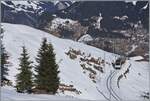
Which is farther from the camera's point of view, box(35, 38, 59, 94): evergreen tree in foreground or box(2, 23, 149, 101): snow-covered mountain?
box(2, 23, 149, 101): snow-covered mountain

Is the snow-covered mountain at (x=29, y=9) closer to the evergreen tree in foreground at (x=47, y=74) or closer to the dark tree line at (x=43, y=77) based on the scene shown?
the evergreen tree in foreground at (x=47, y=74)

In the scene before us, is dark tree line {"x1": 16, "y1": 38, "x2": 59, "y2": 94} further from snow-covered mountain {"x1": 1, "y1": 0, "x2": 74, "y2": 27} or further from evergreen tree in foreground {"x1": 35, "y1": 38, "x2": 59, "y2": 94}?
snow-covered mountain {"x1": 1, "y1": 0, "x2": 74, "y2": 27}

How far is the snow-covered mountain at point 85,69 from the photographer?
4397 centimetres

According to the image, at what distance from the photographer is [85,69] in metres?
55.6

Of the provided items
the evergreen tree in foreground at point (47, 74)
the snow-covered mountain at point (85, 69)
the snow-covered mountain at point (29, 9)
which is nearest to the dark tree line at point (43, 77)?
the evergreen tree in foreground at point (47, 74)

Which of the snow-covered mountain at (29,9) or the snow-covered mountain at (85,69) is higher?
the snow-covered mountain at (29,9)

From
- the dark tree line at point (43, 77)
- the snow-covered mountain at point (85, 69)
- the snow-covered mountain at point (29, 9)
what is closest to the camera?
the dark tree line at point (43, 77)

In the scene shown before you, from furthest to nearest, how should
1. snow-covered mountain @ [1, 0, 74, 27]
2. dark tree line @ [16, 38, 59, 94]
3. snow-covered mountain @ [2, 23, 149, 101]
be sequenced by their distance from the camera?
snow-covered mountain @ [1, 0, 74, 27], snow-covered mountain @ [2, 23, 149, 101], dark tree line @ [16, 38, 59, 94]

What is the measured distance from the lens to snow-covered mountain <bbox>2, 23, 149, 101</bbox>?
4397 cm

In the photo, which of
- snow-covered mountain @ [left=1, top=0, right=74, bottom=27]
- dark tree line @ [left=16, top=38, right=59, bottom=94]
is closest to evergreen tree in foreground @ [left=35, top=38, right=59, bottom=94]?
dark tree line @ [left=16, top=38, right=59, bottom=94]

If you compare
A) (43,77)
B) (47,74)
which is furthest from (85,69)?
(43,77)

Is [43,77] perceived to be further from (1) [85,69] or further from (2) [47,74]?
(1) [85,69]

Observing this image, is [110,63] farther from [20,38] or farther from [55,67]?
[55,67]

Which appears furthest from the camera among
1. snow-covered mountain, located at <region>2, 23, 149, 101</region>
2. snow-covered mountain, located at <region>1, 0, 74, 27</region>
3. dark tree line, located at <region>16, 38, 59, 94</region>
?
A: snow-covered mountain, located at <region>1, 0, 74, 27</region>
